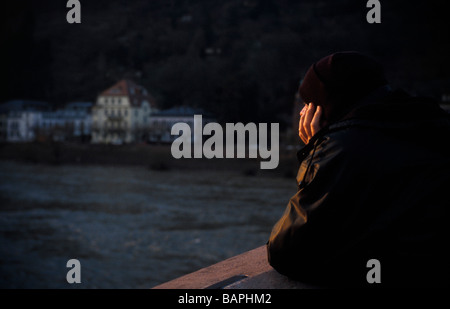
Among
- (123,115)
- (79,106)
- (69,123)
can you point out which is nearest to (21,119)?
(79,106)

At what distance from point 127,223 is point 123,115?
759 inches

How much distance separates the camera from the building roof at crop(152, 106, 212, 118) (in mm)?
25366

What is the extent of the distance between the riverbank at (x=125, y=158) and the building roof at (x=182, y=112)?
211 cm

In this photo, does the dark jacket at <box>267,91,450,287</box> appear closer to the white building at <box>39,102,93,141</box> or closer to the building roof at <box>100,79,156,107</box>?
the building roof at <box>100,79,156,107</box>

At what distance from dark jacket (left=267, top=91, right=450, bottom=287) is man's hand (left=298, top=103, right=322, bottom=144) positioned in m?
0.14

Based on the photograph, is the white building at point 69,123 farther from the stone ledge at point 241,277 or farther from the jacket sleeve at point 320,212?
the jacket sleeve at point 320,212

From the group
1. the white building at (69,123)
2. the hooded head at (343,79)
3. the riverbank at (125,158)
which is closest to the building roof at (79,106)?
the white building at (69,123)

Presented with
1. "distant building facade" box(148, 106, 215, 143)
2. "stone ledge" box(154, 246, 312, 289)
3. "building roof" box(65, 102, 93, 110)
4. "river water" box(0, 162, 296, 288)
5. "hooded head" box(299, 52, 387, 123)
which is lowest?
"river water" box(0, 162, 296, 288)

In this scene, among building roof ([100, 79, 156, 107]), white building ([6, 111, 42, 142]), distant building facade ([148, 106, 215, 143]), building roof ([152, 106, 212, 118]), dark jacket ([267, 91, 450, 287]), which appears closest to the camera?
dark jacket ([267, 91, 450, 287])

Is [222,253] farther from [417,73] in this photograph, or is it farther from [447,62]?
[447,62]

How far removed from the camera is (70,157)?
86.9 ft

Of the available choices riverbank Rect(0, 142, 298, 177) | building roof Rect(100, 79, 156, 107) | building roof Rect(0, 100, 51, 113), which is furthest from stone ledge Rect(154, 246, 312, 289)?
building roof Rect(0, 100, 51, 113)

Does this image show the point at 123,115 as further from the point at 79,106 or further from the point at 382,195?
the point at 382,195

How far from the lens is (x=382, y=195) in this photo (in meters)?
0.85
